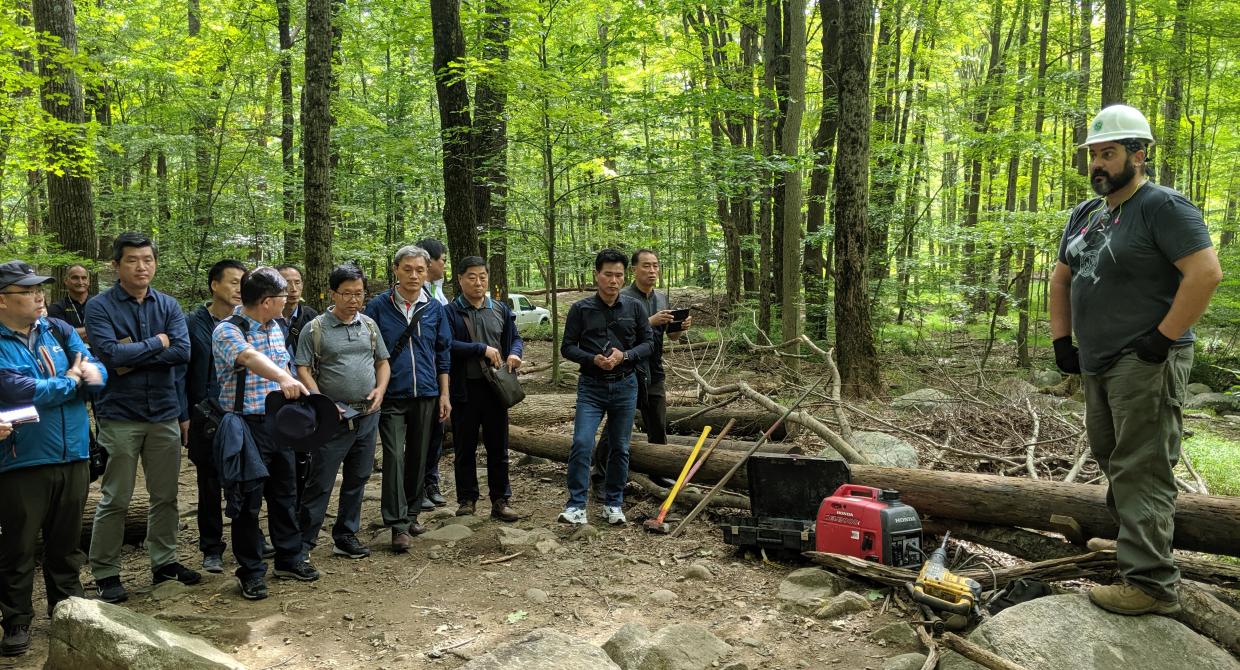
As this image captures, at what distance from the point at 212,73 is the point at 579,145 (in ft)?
27.1

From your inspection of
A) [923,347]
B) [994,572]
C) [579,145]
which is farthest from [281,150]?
[994,572]

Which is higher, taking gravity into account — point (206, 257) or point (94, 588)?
point (206, 257)

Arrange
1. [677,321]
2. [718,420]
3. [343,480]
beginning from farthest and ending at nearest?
[718,420]
[677,321]
[343,480]

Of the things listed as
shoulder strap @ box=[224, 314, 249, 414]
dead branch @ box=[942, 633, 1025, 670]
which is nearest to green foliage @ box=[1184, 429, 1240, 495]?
dead branch @ box=[942, 633, 1025, 670]

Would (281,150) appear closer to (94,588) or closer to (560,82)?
(560,82)

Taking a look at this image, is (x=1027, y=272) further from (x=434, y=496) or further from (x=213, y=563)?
(x=213, y=563)

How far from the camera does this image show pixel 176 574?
4590mm

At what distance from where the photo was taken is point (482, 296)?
6.13 meters

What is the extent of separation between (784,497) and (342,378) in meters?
3.31

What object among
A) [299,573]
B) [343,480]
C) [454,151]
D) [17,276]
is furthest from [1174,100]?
[17,276]

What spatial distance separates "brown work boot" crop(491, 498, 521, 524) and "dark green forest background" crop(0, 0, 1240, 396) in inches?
164

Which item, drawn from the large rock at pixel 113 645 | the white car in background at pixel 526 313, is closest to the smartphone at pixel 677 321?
the large rock at pixel 113 645

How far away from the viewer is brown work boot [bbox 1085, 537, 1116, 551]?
401 centimetres

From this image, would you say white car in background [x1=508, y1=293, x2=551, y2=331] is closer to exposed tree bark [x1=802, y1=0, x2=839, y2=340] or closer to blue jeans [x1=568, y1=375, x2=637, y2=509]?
exposed tree bark [x1=802, y1=0, x2=839, y2=340]
